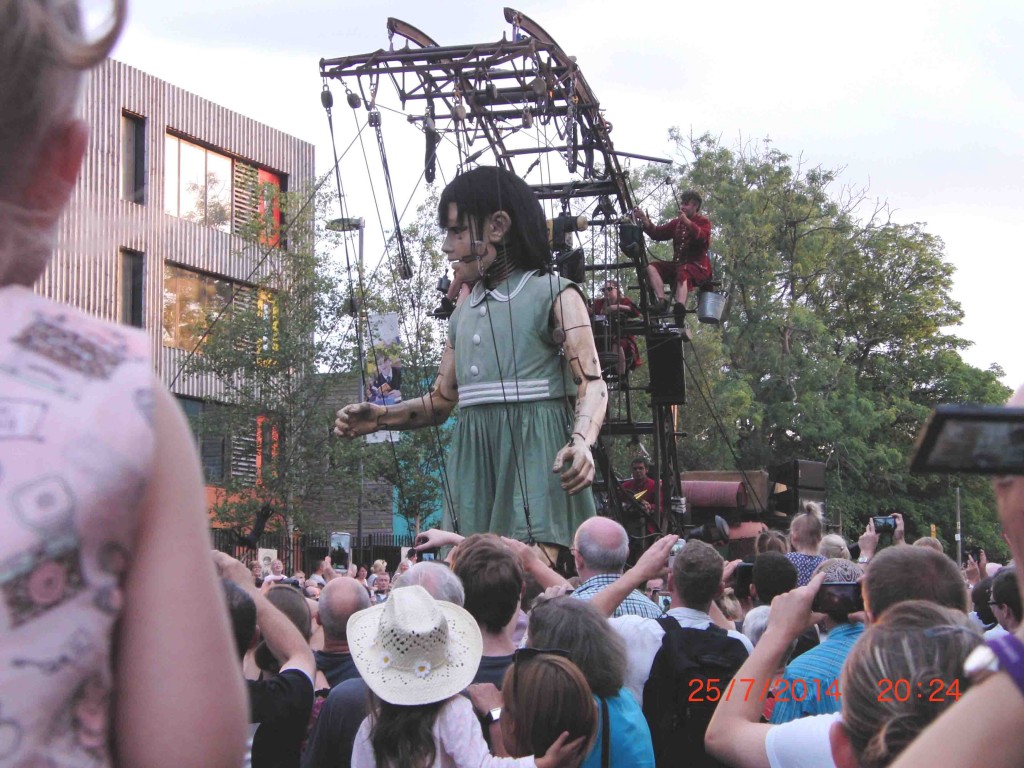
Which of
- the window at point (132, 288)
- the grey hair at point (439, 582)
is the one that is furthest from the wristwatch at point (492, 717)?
the window at point (132, 288)

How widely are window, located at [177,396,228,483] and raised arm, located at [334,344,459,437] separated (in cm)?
1735

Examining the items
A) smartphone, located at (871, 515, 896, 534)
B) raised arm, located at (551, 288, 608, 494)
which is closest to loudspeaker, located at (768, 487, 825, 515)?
smartphone, located at (871, 515, 896, 534)

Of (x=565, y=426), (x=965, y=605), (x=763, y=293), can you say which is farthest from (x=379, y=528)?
(x=965, y=605)

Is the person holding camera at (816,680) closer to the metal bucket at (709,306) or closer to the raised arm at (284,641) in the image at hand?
the raised arm at (284,641)

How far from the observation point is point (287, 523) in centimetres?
2434

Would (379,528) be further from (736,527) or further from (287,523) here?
(736,527)

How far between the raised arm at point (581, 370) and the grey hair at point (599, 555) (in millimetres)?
750

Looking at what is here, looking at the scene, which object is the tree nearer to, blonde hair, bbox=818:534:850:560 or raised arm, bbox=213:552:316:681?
blonde hair, bbox=818:534:850:560

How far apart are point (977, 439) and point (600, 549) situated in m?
3.69

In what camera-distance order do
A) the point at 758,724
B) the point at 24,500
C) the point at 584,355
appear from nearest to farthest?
the point at 24,500
the point at 758,724
the point at 584,355

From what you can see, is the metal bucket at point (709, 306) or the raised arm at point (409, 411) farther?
the metal bucket at point (709, 306)

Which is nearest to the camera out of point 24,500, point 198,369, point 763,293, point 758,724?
point 24,500

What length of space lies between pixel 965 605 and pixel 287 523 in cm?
2162

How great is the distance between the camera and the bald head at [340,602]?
13.9ft
